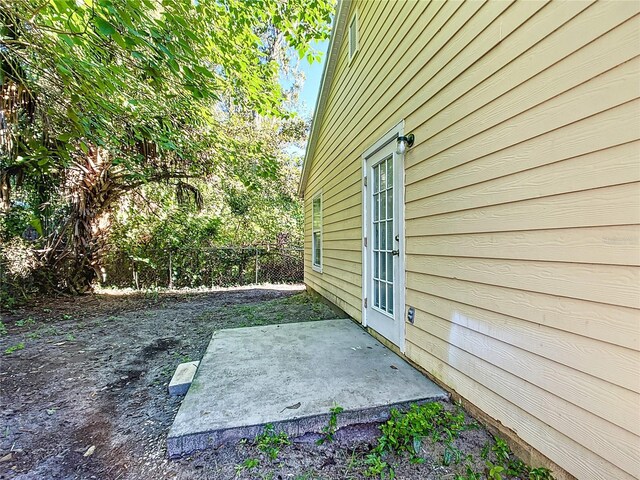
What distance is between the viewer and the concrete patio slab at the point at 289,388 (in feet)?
5.52

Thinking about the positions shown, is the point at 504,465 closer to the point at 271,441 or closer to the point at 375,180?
the point at 271,441

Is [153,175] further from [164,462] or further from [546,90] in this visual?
[546,90]

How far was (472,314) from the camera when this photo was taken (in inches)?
72.5

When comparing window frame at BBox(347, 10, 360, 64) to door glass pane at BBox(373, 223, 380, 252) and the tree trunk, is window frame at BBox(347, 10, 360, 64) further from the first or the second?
the tree trunk

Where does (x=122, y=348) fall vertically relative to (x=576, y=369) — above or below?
below

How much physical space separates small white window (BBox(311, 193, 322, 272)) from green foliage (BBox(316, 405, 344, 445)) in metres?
4.16

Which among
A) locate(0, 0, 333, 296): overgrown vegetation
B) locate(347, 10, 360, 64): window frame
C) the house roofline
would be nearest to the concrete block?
locate(0, 0, 333, 296): overgrown vegetation

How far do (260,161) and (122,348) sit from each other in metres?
4.00

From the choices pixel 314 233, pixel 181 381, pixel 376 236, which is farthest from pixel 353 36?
pixel 181 381

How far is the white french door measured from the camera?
2.74 m

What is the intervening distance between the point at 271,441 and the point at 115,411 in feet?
4.32

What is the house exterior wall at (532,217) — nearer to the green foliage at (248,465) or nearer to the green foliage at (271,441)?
the green foliage at (271,441)

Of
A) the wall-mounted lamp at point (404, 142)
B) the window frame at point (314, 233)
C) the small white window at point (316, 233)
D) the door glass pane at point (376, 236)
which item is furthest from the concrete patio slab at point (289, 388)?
the small white window at point (316, 233)

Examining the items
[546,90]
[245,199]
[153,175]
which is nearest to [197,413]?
[546,90]
